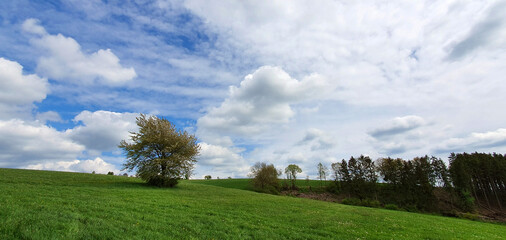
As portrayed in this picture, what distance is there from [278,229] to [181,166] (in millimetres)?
Answer: 31376

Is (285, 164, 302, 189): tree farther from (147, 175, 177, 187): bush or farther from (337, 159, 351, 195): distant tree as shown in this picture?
(147, 175, 177, 187): bush

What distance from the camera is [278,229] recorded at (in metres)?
15.8

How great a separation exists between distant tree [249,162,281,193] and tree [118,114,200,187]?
37.0 m

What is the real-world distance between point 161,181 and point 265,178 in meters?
41.1

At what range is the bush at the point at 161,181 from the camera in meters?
41.5

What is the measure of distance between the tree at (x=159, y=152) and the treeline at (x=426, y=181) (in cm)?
6789

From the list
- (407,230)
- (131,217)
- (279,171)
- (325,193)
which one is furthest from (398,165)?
(131,217)

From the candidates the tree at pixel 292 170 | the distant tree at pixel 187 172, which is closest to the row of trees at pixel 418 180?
the tree at pixel 292 170

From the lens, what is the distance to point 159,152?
42938 mm

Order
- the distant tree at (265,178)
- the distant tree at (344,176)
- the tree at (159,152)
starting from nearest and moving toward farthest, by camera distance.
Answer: the tree at (159,152) < the distant tree at (265,178) < the distant tree at (344,176)

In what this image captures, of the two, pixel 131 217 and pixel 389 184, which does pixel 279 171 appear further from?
pixel 131 217

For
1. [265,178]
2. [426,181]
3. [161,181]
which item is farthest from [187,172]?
[426,181]

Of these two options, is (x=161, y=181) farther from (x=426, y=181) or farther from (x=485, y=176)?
(x=485, y=176)

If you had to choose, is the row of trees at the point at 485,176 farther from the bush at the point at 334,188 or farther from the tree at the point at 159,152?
the tree at the point at 159,152
